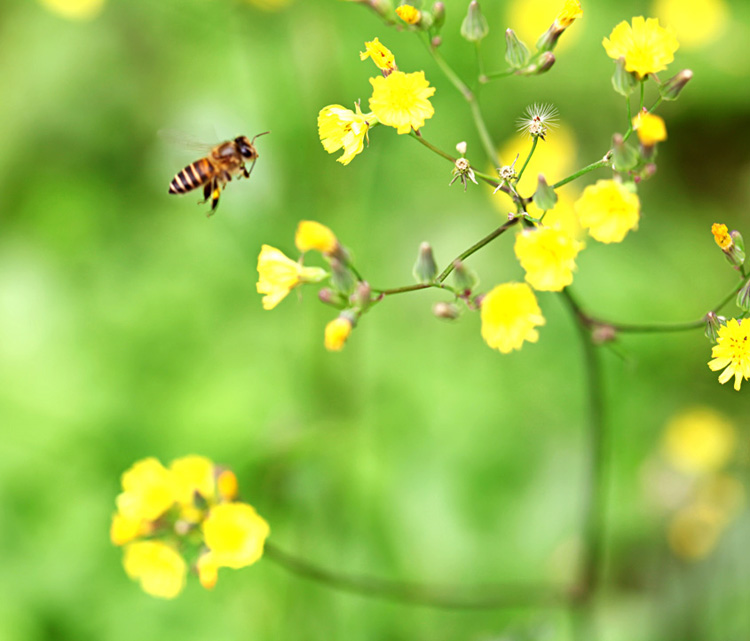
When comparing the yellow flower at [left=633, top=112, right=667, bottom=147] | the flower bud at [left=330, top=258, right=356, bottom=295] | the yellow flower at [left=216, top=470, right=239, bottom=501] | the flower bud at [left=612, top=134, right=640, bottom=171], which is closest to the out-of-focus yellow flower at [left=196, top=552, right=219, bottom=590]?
the yellow flower at [left=216, top=470, right=239, bottom=501]

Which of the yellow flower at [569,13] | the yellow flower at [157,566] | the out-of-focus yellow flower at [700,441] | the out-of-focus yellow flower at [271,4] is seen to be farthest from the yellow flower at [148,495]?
the out-of-focus yellow flower at [700,441]

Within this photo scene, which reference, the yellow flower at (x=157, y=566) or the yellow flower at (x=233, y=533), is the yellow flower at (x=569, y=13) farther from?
the yellow flower at (x=157, y=566)

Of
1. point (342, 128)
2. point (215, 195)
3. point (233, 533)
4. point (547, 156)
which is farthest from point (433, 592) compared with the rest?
point (547, 156)

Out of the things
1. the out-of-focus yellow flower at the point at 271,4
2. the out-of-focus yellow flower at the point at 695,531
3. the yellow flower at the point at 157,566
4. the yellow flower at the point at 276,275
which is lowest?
the yellow flower at the point at 157,566

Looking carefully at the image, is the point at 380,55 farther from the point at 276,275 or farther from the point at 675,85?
the point at 675,85

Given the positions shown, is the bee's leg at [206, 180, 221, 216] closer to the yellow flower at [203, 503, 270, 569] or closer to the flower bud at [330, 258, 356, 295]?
the flower bud at [330, 258, 356, 295]
